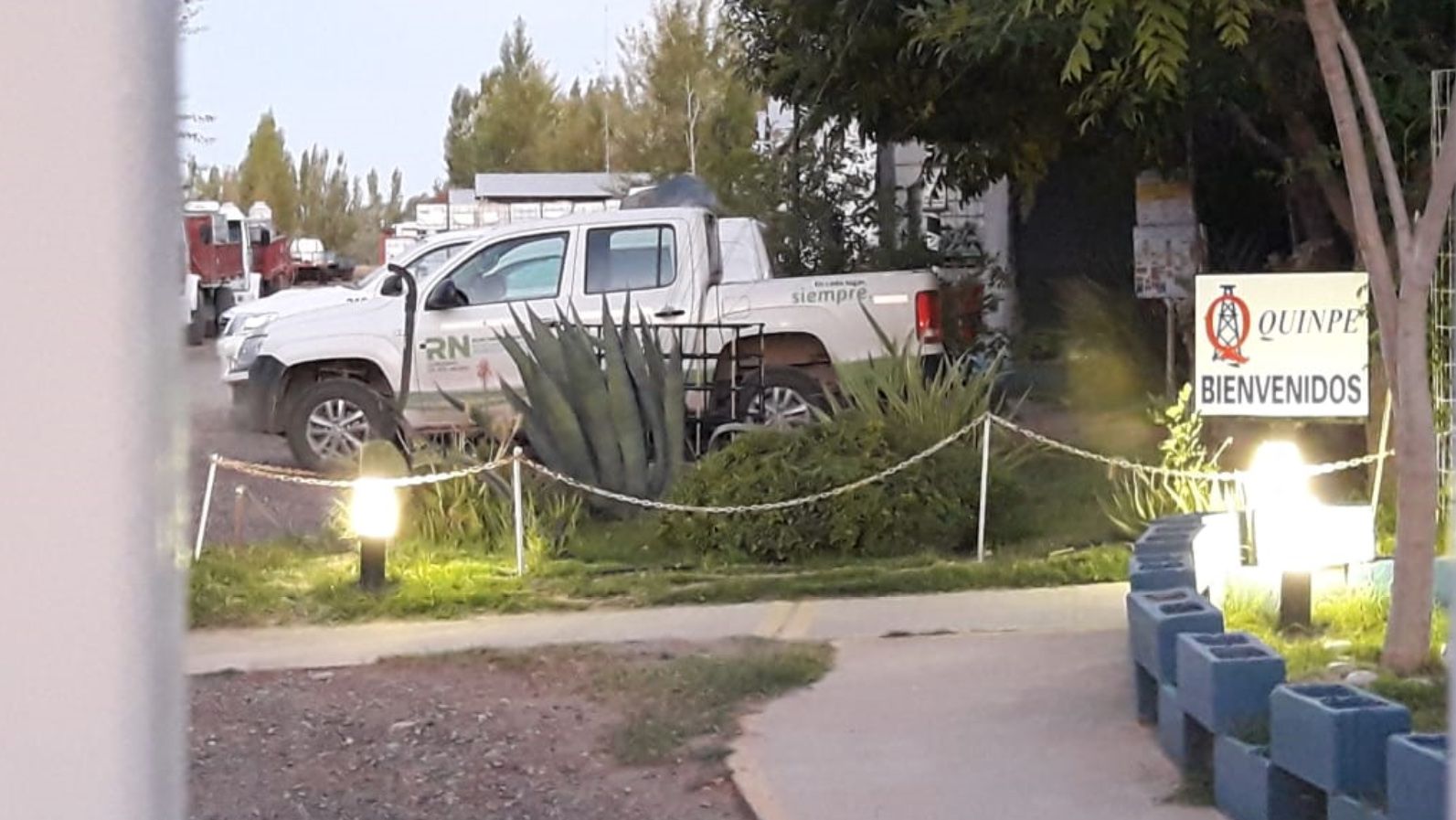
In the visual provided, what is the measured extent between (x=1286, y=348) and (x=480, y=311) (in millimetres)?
6029

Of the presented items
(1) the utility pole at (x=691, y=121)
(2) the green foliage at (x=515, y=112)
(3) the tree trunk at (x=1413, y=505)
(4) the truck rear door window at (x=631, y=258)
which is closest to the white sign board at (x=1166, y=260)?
(4) the truck rear door window at (x=631, y=258)

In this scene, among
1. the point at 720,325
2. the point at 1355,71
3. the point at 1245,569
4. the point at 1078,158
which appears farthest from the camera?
the point at 1078,158

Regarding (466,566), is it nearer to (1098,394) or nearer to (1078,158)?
(1098,394)

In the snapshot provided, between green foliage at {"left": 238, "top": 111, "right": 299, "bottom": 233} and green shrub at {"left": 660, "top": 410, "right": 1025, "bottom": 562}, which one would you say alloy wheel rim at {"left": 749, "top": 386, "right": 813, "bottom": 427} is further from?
green foliage at {"left": 238, "top": 111, "right": 299, "bottom": 233}

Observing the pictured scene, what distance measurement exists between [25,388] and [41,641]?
26cm

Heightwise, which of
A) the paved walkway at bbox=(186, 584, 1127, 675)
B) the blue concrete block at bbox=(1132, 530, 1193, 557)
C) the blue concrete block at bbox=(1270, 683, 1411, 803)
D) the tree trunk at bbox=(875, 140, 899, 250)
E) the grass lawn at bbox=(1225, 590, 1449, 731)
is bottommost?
the paved walkway at bbox=(186, 584, 1127, 675)

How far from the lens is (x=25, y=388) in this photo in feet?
6.64

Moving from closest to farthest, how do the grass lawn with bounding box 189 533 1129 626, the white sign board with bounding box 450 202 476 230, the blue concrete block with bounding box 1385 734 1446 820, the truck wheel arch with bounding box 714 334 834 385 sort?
the blue concrete block with bounding box 1385 734 1446 820 → the grass lawn with bounding box 189 533 1129 626 → the truck wheel arch with bounding box 714 334 834 385 → the white sign board with bounding box 450 202 476 230

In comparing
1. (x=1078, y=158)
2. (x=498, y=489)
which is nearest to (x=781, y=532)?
(x=498, y=489)

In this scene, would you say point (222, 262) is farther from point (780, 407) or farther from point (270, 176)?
point (780, 407)

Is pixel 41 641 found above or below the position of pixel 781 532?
above

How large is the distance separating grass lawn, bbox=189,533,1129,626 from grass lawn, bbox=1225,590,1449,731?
62.3 inches

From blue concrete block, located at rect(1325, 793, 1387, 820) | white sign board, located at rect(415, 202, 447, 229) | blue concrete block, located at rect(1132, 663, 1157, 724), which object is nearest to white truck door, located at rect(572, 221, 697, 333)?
blue concrete block, located at rect(1132, 663, 1157, 724)

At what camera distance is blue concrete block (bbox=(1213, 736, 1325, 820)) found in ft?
17.5
